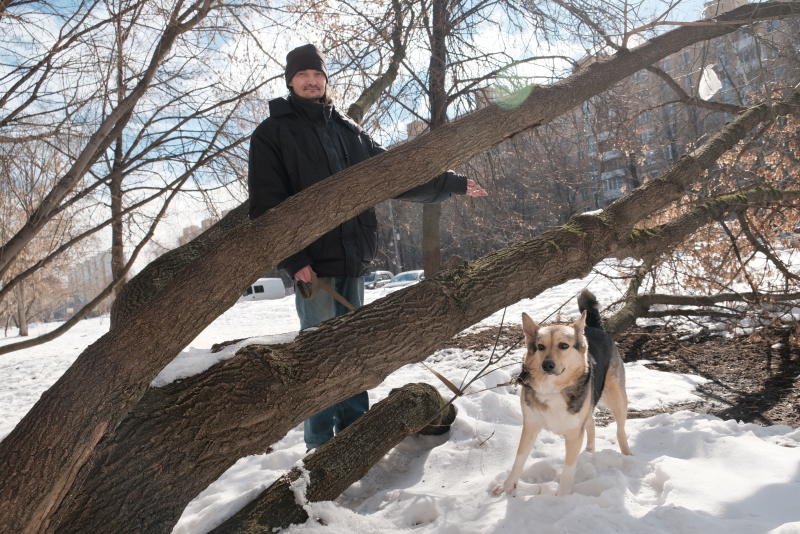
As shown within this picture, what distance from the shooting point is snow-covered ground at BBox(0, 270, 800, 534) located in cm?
241

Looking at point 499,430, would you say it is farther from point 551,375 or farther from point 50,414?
point 50,414

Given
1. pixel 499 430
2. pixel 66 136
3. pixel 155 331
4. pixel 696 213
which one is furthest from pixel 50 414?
pixel 696 213

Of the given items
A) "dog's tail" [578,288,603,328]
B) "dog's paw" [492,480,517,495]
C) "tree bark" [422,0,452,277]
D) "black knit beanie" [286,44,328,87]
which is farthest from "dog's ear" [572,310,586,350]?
"tree bark" [422,0,452,277]

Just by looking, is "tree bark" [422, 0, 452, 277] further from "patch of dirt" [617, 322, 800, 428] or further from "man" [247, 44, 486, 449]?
"patch of dirt" [617, 322, 800, 428]

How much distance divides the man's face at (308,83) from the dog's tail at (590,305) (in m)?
2.31

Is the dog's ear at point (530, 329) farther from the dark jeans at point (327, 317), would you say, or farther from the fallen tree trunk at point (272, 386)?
the dark jeans at point (327, 317)

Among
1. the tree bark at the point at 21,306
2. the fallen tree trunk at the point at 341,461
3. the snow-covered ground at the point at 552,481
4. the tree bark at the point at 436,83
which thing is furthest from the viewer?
the tree bark at the point at 21,306

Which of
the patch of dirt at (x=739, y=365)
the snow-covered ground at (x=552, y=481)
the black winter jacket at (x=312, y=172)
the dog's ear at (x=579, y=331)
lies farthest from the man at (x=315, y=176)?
the patch of dirt at (x=739, y=365)

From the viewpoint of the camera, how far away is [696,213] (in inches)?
171

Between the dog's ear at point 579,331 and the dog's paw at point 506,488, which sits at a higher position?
the dog's ear at point 579,331

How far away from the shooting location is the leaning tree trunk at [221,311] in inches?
66.0

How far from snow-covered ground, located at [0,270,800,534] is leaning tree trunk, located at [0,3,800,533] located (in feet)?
1.02

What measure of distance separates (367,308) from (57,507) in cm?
143

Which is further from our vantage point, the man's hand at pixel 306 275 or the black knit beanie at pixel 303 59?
the black knit beanie at pixel 303 59
